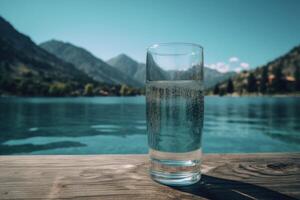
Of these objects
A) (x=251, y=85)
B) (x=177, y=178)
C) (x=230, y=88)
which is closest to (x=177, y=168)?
(x=177, y=178)

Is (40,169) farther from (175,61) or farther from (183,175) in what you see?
(175,61)

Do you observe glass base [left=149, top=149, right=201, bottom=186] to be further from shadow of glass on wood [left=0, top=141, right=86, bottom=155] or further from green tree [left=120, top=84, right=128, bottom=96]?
green tree [left=120, top=84, right=128, bottom=96]

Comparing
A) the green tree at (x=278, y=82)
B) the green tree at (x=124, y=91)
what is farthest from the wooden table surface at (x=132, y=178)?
the green tree at (x=124, y=91)

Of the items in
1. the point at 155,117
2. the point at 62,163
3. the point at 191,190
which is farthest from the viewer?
the point at 62,163

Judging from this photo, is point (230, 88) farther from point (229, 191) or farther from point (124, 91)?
point (229, 191)

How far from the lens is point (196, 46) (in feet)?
4.09

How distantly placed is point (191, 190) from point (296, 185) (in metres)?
0.49

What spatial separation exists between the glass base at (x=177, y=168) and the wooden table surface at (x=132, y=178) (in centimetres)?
3

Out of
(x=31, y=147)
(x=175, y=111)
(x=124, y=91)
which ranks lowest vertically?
(x=31, y=147)

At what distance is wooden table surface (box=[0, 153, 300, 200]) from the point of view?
107 centimetres

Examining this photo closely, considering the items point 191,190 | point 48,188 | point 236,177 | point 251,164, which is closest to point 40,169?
point 48,188

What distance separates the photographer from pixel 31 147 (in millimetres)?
19234

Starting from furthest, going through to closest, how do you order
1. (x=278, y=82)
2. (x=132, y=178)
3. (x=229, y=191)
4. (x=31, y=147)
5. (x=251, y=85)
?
(x=251, y=85) < (x=278, y=82) < (x=31, y=147) < (x=132, y=178) < (x=229, y=191)

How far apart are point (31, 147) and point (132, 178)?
20.2 meters
